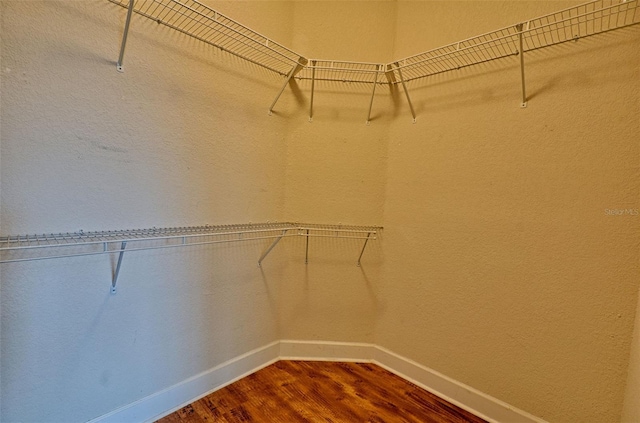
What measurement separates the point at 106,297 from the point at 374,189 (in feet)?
4.72

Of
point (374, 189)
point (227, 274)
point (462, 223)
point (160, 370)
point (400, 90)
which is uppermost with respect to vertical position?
point (400, 90)

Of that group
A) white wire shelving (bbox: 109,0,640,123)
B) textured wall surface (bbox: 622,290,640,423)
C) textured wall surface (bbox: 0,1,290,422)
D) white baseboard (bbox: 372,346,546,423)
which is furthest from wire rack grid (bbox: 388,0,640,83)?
white baseboard (bbox: 372,346,546,423)

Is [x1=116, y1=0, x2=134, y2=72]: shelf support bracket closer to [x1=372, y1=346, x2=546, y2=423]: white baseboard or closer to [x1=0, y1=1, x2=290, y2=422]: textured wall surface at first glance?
[x1=0, y1=1, x2=290, y2=422]: textured wall surface

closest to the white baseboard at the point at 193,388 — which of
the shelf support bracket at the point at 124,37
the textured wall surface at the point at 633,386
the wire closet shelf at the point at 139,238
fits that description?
the wire closet shelf at the point at 139,238

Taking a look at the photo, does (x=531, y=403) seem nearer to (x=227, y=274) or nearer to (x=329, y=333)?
(x=329, y=333)

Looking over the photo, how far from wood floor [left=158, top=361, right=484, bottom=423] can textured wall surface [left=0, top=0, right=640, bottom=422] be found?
6.8 inches

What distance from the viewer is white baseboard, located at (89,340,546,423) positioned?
134 centimetres

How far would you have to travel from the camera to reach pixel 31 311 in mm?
1019

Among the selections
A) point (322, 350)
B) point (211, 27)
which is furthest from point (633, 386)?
point (211, 27)

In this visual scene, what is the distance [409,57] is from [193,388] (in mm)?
2030

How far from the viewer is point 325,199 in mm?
1820

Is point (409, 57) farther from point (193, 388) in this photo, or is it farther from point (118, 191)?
point (193, 388)

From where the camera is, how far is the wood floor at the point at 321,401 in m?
1.40

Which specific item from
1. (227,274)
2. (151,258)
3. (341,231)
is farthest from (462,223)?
(151,258)
